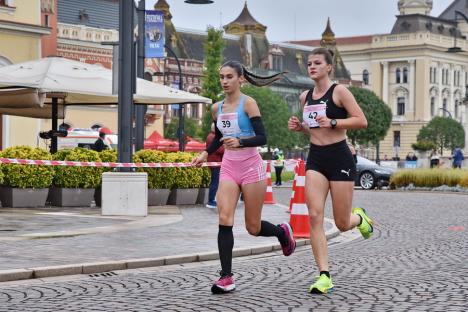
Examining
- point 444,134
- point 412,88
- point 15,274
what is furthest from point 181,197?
point 412,88

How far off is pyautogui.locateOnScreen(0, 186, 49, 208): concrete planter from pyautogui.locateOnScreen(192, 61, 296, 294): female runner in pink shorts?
1036 centimetres

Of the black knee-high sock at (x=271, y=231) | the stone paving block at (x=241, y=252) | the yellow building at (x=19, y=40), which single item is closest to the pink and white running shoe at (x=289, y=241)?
the black knee-high sock at (x=271, y=231)

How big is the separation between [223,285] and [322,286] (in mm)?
773

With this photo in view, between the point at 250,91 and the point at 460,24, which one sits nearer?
the point at 250,91

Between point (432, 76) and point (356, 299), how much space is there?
425 ft

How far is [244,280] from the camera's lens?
963 cm

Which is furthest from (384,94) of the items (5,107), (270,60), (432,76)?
(5,107)

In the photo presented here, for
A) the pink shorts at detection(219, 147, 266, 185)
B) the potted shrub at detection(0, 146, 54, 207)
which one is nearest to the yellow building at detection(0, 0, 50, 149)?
the potted shrub at detection(0, 146, 54, 207)

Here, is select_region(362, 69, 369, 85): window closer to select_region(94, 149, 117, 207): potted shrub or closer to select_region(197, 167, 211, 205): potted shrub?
select_region(197, 167, 211, 205): potted shrub

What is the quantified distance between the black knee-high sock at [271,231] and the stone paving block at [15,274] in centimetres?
219

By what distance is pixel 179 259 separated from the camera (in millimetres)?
11336

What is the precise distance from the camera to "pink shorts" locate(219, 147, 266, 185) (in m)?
8.81

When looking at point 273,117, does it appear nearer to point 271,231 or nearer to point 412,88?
point 412,88

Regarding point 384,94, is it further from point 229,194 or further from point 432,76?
point 229,194
